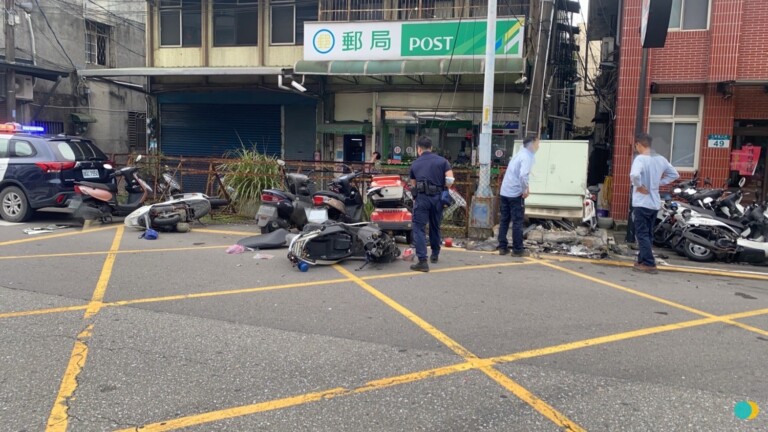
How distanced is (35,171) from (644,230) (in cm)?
1102

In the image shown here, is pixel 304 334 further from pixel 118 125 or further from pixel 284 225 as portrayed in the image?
pixel 118 125

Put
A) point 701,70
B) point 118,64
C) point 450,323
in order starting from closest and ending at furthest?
point 450,323, point 701,70, point 118,64

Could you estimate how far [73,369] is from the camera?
4.17 m

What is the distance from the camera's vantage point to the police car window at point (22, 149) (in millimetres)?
11195

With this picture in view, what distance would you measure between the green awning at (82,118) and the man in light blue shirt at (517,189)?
1945 cm

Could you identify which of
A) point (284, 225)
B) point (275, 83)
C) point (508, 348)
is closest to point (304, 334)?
point (508, 348)

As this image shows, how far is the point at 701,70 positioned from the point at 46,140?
45.3 ft

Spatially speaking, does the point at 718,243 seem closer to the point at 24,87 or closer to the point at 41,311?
the point at 41,311

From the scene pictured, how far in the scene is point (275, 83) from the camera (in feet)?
59.1

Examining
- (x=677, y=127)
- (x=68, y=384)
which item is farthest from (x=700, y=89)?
(x=68, y=384)

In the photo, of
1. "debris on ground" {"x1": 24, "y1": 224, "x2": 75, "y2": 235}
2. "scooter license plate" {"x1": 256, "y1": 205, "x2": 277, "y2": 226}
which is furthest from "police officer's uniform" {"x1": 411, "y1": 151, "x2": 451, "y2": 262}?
"debris on ground" {"x1": 24, "y1": 224, "x2": 75, "y2": 235}

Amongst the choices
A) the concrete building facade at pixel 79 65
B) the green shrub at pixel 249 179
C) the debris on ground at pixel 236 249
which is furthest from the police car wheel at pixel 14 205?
the concrete building facade at pixel 79 65

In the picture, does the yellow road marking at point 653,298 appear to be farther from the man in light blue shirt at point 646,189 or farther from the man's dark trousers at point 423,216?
the man's dark trousers at point 423,216

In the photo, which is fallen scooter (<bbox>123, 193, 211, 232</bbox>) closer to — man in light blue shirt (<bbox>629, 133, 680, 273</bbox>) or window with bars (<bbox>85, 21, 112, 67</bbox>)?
man in light blue shirt (<bbox>629, 133, 680, 273</bbox>)
